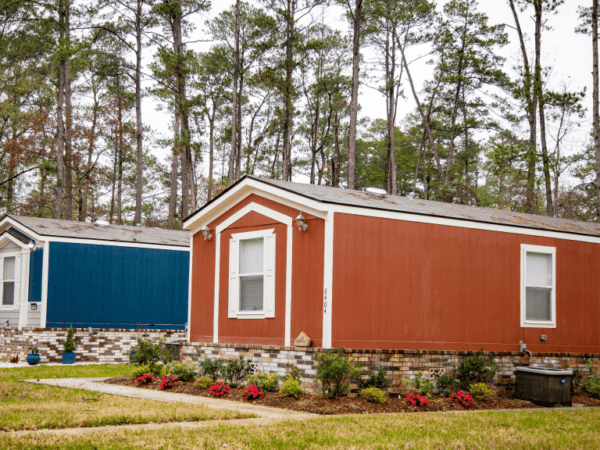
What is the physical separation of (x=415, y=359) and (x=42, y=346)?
34.4ft

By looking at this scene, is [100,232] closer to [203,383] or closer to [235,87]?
[203,383]

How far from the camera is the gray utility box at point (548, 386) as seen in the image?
10695mm

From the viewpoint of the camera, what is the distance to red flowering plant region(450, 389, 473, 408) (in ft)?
32.6

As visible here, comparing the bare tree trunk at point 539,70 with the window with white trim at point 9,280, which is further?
the bare tree trunk at point 539,70

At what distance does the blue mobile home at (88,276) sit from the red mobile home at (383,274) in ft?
18.1

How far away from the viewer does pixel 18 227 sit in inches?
701

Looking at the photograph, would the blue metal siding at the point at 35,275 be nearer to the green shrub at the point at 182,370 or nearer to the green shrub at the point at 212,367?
the green shrub at the point at 182,370

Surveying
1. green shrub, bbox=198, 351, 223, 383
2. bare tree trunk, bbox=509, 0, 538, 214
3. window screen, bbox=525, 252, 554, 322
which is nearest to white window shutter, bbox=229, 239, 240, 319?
green shrub, bbox=198, 351, 223, 383

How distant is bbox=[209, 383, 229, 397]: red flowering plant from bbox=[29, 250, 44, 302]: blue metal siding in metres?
8.67

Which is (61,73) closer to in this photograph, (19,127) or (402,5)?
(19,127)

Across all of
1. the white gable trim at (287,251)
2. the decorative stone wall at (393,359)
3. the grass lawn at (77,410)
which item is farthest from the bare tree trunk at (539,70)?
the grass lawn at (77,410)

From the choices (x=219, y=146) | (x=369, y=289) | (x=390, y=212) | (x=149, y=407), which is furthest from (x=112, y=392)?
(x=219, y=146)

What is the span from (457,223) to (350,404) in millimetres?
4019

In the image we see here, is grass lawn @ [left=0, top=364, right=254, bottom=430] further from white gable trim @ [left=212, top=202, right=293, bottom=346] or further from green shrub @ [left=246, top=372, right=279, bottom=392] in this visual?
white gable trim @ [left=212, top=202, right=293, bottom=346]
